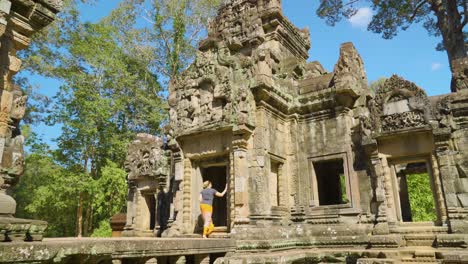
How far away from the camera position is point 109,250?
3.45 m

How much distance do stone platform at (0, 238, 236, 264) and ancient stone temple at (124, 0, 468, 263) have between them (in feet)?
6.92

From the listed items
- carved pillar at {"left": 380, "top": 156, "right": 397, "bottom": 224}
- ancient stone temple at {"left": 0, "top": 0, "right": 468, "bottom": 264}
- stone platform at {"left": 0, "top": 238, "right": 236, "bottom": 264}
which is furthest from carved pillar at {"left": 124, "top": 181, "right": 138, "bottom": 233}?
carved pillar at {"left": 380, "top": 156, "right": 397, "bottom": 224}

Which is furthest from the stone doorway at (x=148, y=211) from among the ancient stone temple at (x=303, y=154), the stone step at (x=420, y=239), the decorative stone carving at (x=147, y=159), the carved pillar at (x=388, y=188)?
the stone step at (x=420, y=239)

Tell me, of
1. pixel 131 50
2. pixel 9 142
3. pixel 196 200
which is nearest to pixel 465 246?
pixel 196 200

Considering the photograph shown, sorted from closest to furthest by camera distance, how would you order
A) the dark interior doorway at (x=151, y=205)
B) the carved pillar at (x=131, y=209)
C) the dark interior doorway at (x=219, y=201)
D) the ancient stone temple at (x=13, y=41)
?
the ancient stone temple at (x=13, y=41)
the dark interior doorway at (x=219, y=201)
the carved pillar at (x=131, y=209)
the dark interior doorway at (x=151, y=205)

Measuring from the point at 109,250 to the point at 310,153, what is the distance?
24.1 ft

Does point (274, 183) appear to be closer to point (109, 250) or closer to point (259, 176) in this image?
point (259, 176)

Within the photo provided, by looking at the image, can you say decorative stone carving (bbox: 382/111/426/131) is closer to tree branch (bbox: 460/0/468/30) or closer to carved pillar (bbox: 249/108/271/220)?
carved pillar (bbox: 249/108/271/220)

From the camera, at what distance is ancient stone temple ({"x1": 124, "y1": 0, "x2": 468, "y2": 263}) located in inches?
309

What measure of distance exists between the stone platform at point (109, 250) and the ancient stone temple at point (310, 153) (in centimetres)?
211

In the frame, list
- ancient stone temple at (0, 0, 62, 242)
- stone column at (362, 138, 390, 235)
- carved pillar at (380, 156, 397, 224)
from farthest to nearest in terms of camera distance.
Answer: carved pillar at (380, 156, 397, 224), stone column at (362, 138, 390, 235), ancient stone temple at (0, 0, 62, 242)

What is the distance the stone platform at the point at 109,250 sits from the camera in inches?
103

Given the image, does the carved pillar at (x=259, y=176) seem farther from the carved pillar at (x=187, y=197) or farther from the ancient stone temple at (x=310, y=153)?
the carved pillar at (x=187, y=197)

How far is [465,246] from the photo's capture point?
7.11 metres
